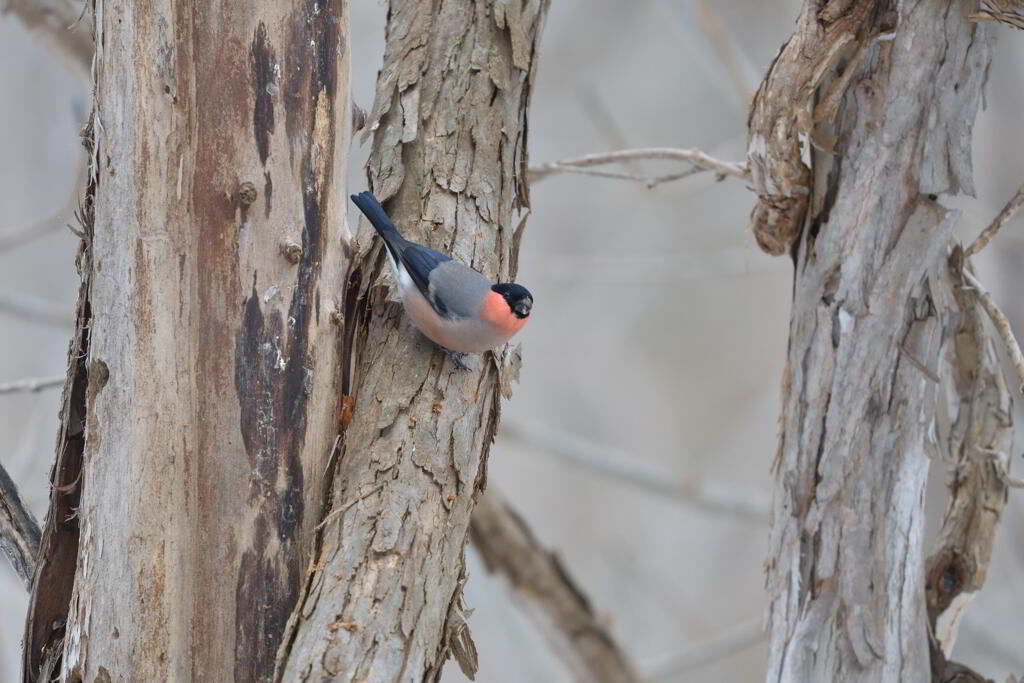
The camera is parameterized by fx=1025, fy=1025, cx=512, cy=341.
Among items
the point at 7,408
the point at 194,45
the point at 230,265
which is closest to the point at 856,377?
the point at 230,265

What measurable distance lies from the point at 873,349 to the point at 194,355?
131 cm

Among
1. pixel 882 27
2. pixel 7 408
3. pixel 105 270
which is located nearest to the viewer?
pixel 105 270

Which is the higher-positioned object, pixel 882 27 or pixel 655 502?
pixel 655 502

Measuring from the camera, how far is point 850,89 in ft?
6.79

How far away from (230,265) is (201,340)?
143 mm

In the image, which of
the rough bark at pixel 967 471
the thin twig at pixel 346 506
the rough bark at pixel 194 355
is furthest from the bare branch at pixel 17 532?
the rough bark at pixel 967 471

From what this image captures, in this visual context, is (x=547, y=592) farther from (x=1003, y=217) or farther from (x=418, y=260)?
(x=1003, y=217)

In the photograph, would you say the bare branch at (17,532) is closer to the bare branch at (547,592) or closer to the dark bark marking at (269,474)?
the dark bark marking at (269,474)

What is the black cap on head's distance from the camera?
225 centimetres

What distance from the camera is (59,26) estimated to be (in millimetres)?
3014

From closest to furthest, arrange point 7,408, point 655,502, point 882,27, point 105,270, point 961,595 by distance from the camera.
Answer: point 105,270, point 882,27, point 961,595, point 7,408, point 655,502

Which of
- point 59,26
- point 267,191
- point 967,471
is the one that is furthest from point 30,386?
point 967,471

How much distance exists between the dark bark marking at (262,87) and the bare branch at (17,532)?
791 mm

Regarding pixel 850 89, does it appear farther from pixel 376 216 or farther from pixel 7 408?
pixel 7 408
